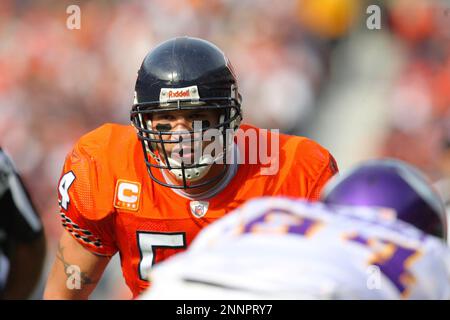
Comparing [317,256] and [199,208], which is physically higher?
[317,256]

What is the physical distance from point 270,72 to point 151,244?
2833mm

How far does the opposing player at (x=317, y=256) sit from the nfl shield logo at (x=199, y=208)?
1363 mm

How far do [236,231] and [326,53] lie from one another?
424 cm

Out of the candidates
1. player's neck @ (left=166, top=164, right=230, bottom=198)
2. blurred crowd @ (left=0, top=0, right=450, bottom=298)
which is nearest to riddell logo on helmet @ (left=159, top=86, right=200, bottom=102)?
player's neck @ (left=166, top=164, right=230, bottom=198)

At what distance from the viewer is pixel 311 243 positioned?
4.82 feet

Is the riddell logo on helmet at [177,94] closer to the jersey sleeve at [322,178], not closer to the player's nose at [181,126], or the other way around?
the player's nose at [181,126]

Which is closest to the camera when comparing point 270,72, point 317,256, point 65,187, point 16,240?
point 317,256

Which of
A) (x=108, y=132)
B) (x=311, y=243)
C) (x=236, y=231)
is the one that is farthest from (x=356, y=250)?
(x=108, y=132)

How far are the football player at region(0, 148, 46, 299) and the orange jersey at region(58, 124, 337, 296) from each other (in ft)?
0.68

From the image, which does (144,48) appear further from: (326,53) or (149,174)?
(149,174)

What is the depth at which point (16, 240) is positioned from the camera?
279cm

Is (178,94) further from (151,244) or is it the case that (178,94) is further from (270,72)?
(270,72)

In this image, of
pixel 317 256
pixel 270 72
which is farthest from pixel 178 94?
pixel 270 72

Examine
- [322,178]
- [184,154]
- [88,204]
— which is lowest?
[88,204]
